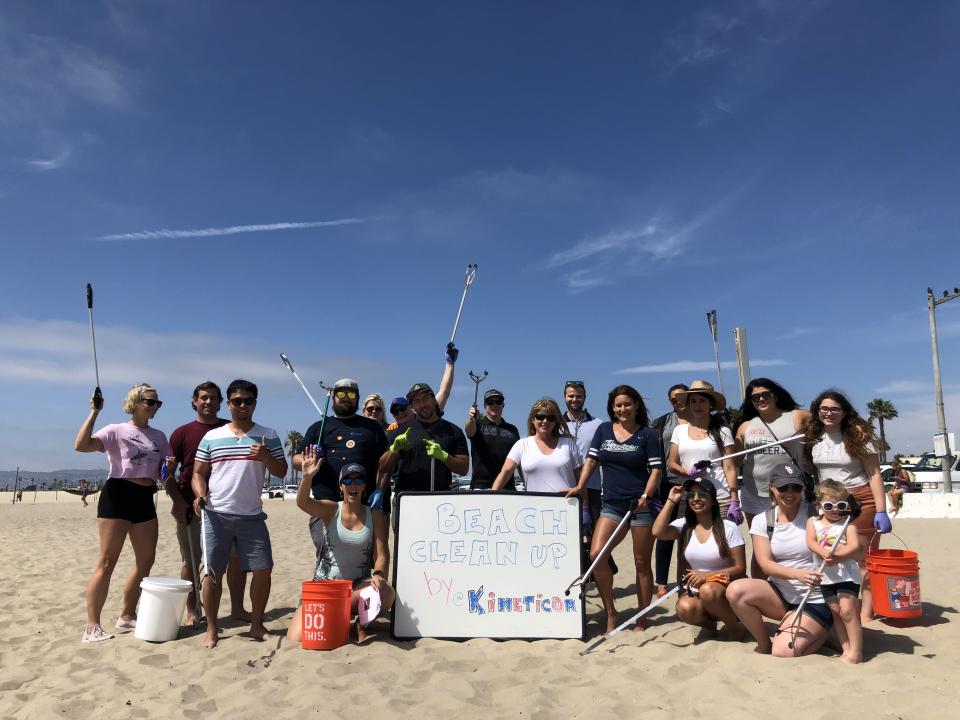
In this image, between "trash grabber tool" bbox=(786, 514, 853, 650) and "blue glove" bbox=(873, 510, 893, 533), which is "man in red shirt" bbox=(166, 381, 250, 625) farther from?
"blue glove" bbox=(873, 510, 893, 533)

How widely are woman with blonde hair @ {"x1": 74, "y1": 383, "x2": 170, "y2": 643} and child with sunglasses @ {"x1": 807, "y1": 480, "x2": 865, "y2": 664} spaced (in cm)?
472

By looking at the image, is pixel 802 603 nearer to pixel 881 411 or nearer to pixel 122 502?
pixel 122 502

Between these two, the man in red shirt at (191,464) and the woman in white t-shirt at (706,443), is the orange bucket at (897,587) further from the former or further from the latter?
the man in red shirt at (191,464)

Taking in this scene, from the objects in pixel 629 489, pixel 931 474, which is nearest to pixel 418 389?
pixel 629 489

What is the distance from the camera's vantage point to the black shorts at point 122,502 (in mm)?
4859

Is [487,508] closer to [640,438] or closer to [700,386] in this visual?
[640,438]

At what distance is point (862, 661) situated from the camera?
3887 mm

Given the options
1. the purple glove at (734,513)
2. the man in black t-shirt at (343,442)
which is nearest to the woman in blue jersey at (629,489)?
the purple glove at (734,513)

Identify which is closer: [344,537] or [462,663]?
[462,663]

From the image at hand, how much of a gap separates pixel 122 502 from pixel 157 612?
A: 2.85 feet

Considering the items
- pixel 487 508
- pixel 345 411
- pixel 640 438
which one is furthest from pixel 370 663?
pixel 640 438

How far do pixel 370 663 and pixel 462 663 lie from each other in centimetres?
59

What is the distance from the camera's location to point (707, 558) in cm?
444

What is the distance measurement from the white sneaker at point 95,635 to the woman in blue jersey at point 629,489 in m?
3.60
